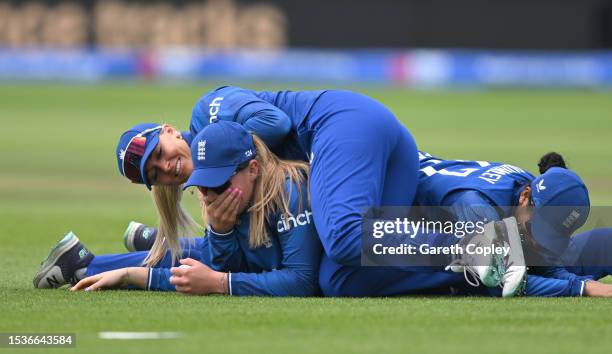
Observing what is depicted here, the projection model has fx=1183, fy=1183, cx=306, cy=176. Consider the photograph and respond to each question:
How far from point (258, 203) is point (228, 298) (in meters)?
0.55

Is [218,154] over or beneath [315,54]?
over

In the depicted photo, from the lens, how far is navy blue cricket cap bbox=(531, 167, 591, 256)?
21.4 feet

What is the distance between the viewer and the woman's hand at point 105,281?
22.4 feet

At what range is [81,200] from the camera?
43.4 ft

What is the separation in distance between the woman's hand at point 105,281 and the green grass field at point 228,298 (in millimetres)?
83

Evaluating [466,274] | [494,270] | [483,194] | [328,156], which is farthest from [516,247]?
[328,156]

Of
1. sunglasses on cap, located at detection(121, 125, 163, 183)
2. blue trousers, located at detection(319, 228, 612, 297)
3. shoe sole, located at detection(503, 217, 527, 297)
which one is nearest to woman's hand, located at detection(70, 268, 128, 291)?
sunglasses on cap, located at detection(121, 125, 163, 183)

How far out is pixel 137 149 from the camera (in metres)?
7.14

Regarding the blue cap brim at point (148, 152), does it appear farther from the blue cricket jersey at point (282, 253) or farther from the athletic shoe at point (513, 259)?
the athletic shoe at point (513, 259)

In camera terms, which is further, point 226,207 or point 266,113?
point 266,113

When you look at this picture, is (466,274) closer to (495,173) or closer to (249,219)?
(495,173)

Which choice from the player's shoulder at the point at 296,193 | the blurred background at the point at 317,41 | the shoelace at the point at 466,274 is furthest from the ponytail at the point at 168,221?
the blurred background at the point at 317,41

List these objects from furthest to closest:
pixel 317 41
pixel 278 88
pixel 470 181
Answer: pixel 317 41
pixel 278 88
pixel 470 181

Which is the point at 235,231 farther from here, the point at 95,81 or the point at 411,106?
the point at 95,81
